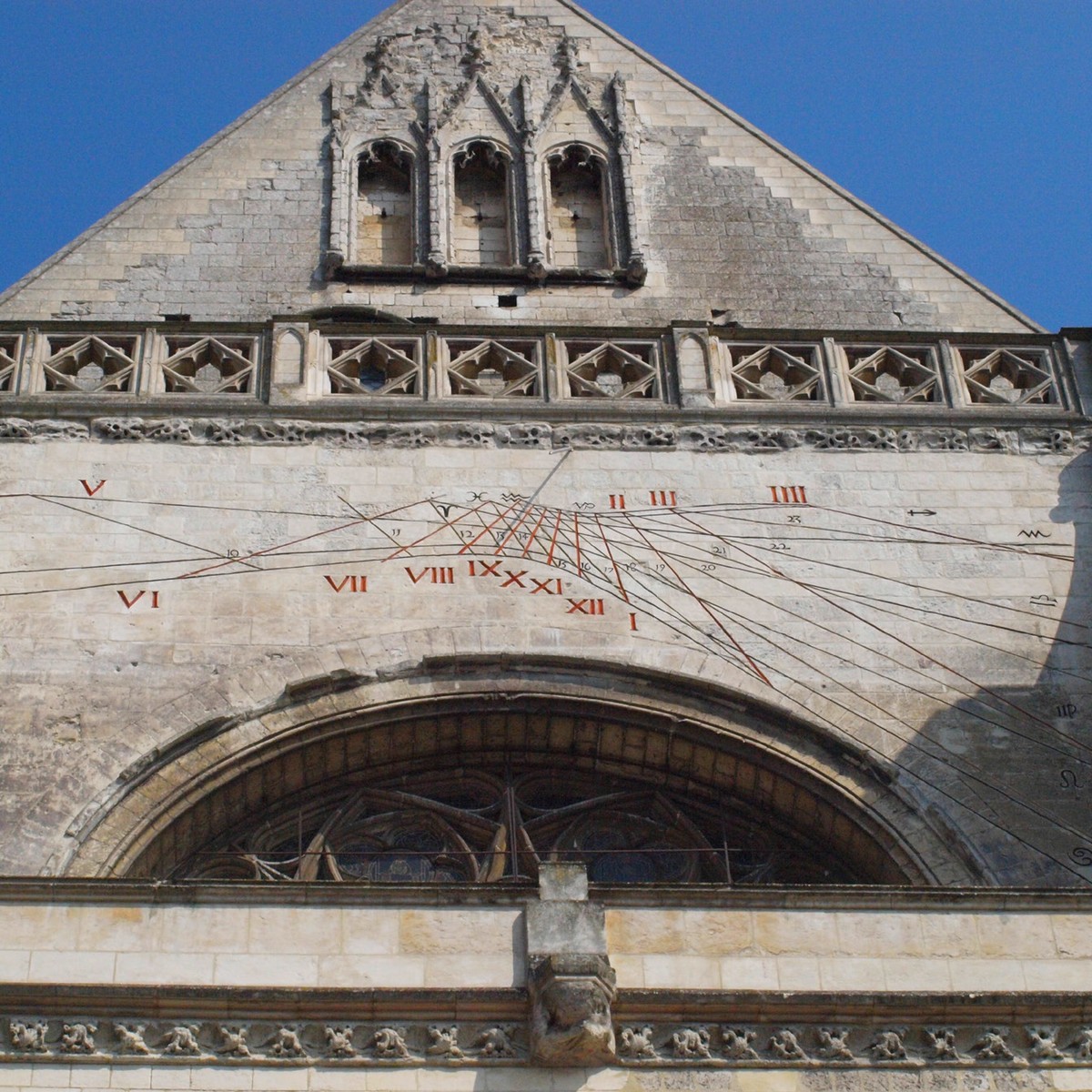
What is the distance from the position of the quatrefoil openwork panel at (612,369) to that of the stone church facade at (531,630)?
39 millimetres

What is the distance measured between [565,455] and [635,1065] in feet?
22.0

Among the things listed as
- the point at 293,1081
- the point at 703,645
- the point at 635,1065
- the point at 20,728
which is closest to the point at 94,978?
the point at 293,1081

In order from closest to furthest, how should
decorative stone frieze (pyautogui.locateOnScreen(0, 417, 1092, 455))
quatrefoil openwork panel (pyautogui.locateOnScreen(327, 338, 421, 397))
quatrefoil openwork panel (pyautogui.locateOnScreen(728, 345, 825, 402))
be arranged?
decorative stone frieze (pyautogui.locateOnScreen(0, 417, 1092, 455)) → quatrefoil openwork panel (pyautogui.locateOnScreen(327, 338, 421, 397)) → quatrefoil openwork panel (pyautogui.locateOnScreen(728, 345, 825, 402))

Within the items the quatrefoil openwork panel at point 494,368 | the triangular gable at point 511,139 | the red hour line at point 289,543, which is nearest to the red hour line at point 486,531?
the red hour line at point 289,543

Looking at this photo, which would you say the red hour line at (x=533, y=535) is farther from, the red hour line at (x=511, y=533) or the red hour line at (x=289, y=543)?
the red hour line at (x=289, y=543)

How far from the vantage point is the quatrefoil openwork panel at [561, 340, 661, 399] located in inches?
642

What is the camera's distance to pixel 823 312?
1766 centimetres

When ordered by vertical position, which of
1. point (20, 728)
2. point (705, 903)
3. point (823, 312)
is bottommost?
point (705, 903)

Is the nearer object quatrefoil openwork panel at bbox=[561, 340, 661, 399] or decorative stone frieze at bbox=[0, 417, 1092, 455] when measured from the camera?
decorative stone frieze at bbox=[0, 417, 1092, 455]

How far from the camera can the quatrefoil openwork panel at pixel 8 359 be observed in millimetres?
16109

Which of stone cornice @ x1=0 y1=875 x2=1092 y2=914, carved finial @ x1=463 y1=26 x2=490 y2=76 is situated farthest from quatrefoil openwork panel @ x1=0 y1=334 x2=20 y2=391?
stone cornice @ x1=0 y1=875 x2=1092 y2=914

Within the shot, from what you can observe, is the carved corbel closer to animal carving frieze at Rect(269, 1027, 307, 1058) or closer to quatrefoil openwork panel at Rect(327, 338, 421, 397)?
animal carving frieze at Rect(269, 1027, 307, 1058)

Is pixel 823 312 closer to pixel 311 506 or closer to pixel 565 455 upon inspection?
pixel 565 455

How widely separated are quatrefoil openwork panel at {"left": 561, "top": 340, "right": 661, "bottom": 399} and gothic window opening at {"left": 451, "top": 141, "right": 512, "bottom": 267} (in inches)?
68.0
